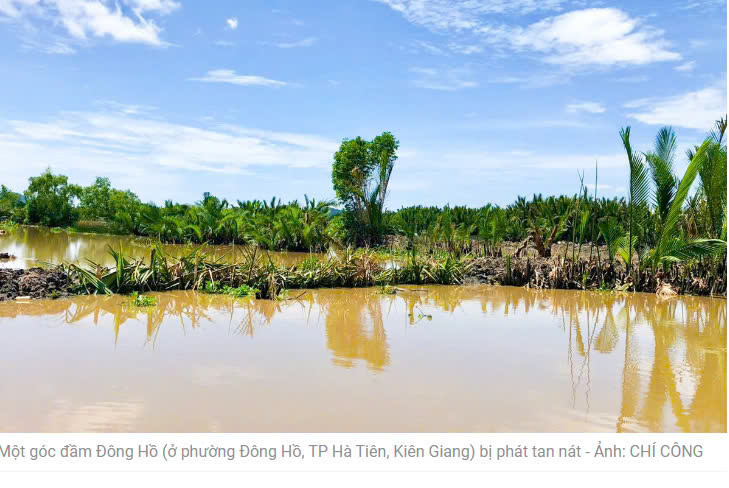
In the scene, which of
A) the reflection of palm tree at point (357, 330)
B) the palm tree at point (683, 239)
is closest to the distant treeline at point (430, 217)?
the palm tree at point (683, 239)

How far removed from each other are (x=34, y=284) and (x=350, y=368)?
563 cm

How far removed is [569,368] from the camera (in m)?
5.18

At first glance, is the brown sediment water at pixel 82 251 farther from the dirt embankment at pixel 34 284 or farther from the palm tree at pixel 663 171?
the palm tree at pixel 663 171

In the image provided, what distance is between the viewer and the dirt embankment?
7.97 metres

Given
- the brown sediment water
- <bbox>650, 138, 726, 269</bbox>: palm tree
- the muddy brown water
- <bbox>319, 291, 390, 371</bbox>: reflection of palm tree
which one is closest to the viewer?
the muddy brown water

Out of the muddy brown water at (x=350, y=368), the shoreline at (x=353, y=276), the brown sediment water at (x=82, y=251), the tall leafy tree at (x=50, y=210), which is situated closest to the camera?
the muddy brown water at (x=350, y=368)

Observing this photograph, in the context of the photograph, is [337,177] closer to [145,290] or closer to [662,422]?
[145,290]

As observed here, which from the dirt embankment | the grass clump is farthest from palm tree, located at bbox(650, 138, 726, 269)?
the dirt embankment

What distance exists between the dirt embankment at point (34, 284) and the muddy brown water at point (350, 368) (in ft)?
1.13

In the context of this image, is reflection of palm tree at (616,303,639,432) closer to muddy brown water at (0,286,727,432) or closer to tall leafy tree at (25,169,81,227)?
muddy brown water at (0,286,727,432)

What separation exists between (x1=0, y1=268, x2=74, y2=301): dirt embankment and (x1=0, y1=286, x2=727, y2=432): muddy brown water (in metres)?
0.34

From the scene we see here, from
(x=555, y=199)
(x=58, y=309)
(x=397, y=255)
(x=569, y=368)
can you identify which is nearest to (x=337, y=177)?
(x=555, y=199)

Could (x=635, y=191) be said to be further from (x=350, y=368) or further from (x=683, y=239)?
(x=350, y=368)

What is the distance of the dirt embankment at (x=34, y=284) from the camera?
26.2ft
